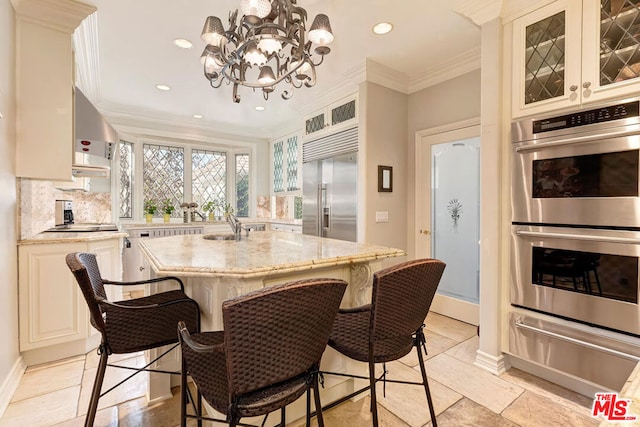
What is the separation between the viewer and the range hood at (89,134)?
2.64 meters

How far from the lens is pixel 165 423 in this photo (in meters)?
1.70

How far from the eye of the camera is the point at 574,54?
1874 mm

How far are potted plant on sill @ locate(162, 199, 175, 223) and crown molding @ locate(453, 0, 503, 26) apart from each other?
4668 mm

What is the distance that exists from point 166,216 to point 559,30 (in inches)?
205

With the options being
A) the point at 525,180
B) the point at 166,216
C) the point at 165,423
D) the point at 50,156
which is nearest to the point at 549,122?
the point at 525,180

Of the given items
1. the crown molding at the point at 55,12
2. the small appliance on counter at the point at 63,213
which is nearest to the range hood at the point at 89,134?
the crown molding at the point at 55,12

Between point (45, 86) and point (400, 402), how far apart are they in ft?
11.1

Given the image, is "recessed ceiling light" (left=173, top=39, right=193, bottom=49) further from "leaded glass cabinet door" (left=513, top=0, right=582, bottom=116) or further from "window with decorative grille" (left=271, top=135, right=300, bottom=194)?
"leaded glass cabinet door" (left=513, top=0, right=582, bottom=116)

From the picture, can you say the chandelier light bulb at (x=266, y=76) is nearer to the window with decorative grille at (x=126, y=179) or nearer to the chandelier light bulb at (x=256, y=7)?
the chandelier light bulb at (x=256, y=7)

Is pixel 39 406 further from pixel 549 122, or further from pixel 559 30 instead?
pixel 559 30

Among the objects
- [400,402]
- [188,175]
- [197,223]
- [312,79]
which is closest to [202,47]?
[312,79]

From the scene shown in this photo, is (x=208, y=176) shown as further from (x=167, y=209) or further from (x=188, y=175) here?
(x=167, y=209)

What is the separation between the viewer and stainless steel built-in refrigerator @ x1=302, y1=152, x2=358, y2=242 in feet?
11.5

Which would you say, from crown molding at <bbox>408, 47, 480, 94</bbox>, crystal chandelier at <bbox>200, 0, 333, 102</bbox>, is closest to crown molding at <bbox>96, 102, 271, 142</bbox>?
crown molding at <bbox>408, 47, 480, 94</bbox>
